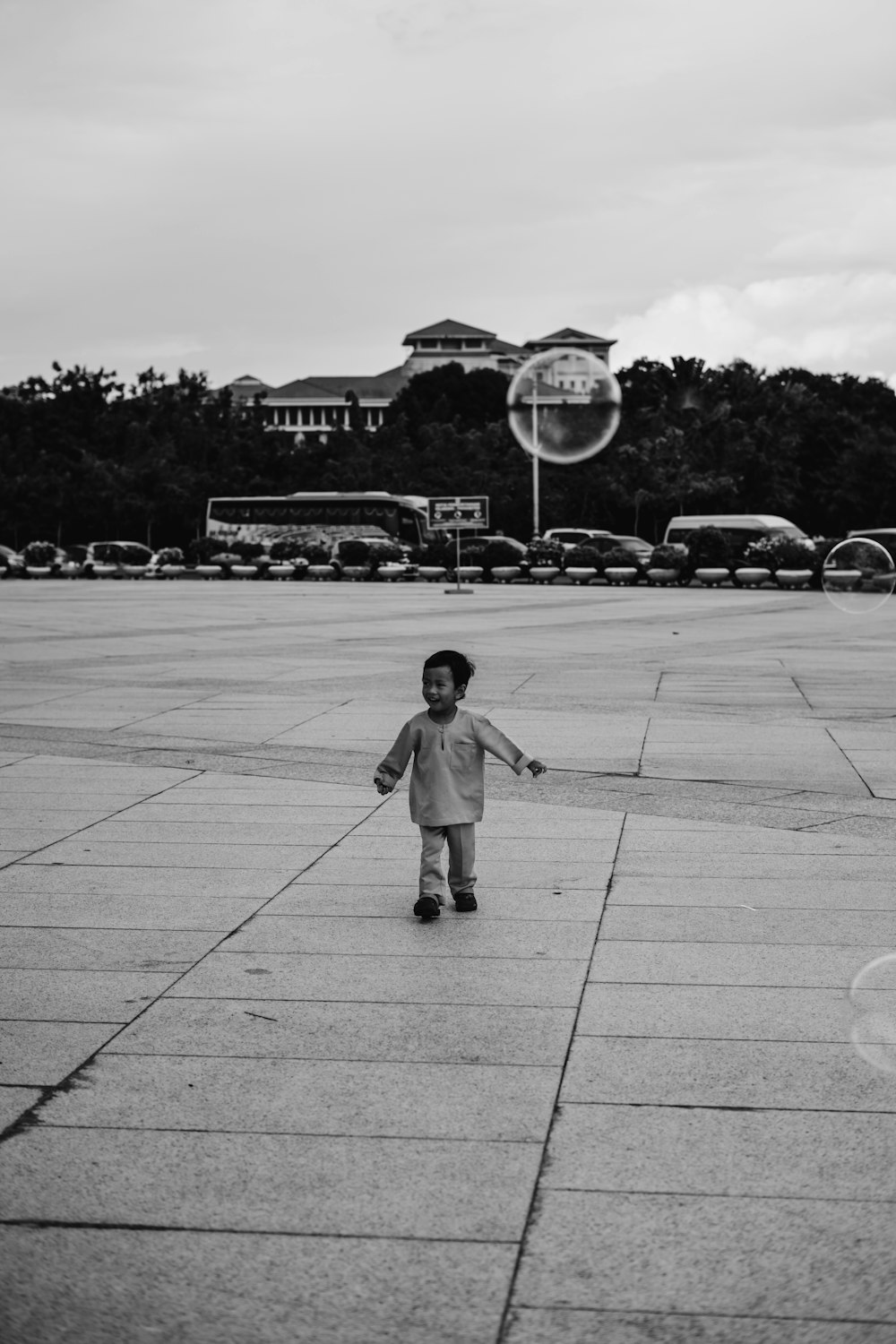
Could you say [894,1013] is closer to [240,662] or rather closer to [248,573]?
[240,662]

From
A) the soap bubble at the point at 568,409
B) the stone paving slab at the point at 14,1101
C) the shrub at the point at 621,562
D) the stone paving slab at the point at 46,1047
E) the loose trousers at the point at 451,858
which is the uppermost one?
the soap bubble at the point at 568,409

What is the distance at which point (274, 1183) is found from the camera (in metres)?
3.32

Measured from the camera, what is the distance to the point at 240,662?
1672 centimetres

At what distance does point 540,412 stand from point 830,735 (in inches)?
708

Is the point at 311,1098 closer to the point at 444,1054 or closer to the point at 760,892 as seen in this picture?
the point at 444,1054

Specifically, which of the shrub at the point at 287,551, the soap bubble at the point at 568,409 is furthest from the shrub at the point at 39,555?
the soap bubble at the point at 568,409

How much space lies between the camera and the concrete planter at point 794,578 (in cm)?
3869

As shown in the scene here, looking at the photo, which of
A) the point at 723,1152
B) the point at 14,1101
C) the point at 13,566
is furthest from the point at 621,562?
the point at 723,1152

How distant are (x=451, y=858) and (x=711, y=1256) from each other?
118 inches

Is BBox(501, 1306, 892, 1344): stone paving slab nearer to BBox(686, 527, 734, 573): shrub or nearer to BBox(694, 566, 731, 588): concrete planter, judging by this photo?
BBox(694, 566, 731, 588): concrete planter

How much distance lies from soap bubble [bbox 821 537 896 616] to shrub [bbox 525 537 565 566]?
1104 centimetres

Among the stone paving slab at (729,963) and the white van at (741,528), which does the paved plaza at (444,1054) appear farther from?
the white van at (741,528)

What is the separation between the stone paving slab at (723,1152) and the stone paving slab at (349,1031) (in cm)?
49

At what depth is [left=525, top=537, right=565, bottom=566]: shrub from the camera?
47062 millimetres
